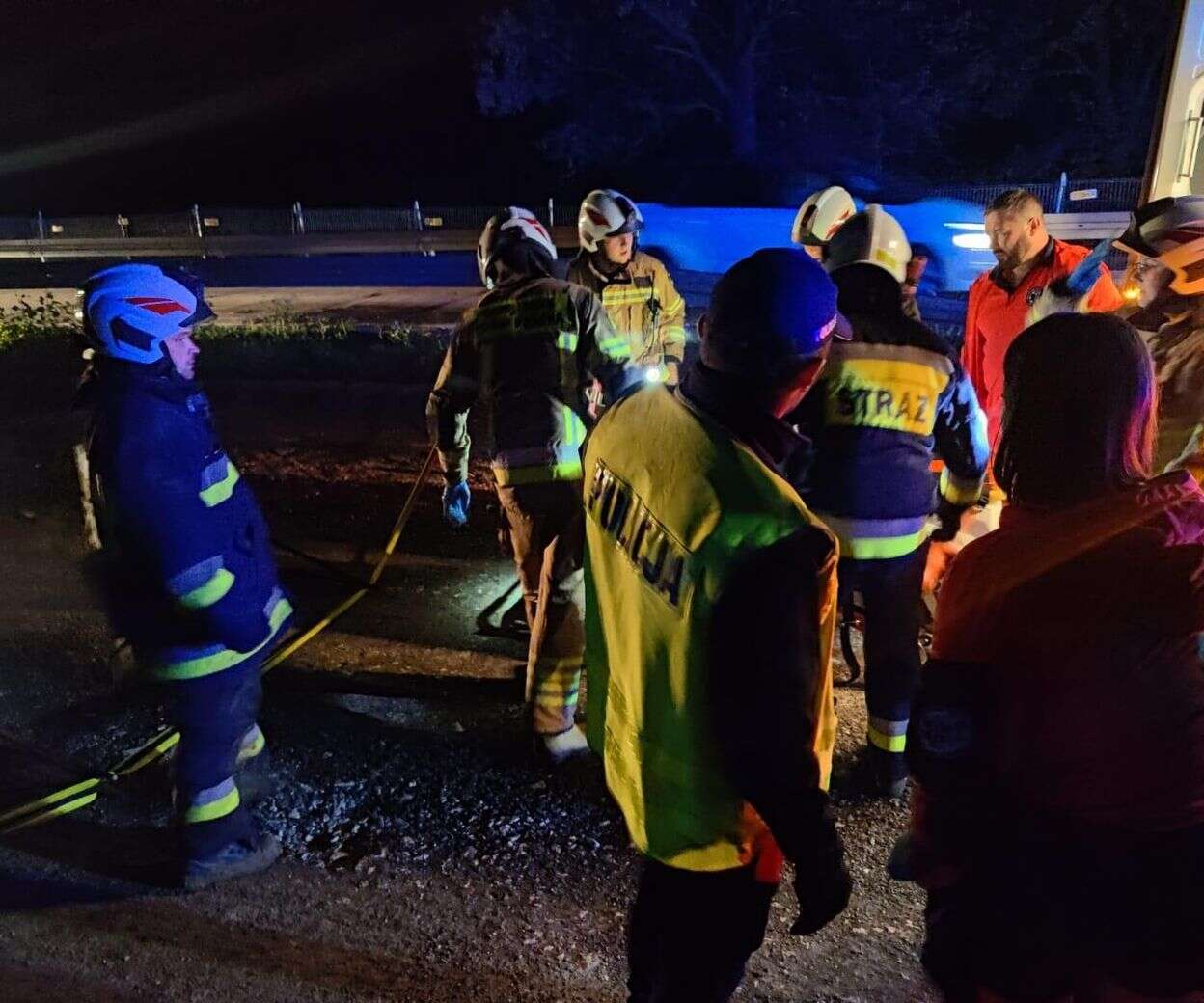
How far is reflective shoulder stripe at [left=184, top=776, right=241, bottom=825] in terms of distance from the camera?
3.16 meters

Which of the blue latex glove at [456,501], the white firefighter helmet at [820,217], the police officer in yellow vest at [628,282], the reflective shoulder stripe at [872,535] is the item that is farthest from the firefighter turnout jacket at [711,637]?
the police officer in yellow vest at [628,282]

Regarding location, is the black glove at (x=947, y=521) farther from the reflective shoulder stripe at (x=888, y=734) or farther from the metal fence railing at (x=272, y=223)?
the metal fence railing at (x=272, y=223)

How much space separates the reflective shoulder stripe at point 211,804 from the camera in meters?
3.16

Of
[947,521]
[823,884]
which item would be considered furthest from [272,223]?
[823,884]

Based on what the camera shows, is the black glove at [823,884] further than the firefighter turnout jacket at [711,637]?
Yes

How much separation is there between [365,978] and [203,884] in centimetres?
78

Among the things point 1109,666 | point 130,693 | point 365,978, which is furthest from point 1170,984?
point 130,693

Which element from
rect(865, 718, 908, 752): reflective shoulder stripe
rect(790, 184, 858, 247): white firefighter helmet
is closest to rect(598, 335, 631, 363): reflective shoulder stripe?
rect(790, 184, 858, 247): white firefighter helmet

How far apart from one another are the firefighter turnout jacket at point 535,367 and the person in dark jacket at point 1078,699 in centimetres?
221

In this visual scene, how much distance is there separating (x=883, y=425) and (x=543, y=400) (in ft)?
4.46

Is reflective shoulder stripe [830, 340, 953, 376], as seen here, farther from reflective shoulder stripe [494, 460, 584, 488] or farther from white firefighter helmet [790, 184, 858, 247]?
white firefighter helmet [790, 184, 858, 247]

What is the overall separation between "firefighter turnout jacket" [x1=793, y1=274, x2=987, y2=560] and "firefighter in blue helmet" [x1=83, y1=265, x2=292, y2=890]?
6.42 ft

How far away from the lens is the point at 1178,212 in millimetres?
3375

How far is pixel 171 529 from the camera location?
2838 millimetres
